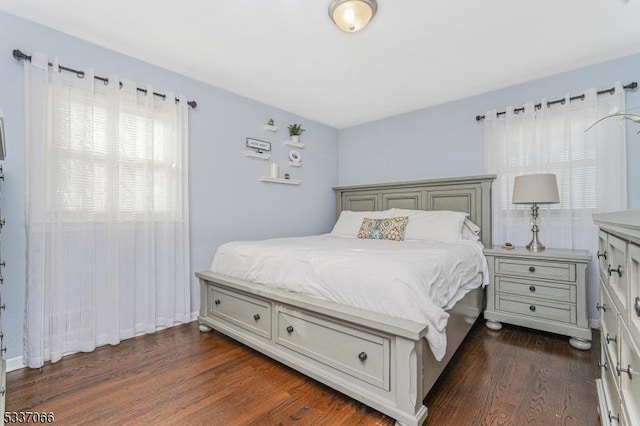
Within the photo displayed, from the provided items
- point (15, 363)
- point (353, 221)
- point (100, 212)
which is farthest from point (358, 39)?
point (15, 363)

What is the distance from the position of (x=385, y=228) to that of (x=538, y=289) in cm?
138

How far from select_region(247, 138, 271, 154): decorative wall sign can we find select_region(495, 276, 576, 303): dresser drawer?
271cm

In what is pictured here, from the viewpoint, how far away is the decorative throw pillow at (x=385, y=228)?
3.09 metres

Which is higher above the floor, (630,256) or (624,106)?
(624,106)

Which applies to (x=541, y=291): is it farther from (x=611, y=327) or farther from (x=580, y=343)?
(x=611, y=327)

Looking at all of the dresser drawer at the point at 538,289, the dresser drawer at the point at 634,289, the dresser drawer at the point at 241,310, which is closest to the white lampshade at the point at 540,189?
the dresser drawer at the point at 538,289

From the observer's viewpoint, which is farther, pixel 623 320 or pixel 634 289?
pixel 623 320

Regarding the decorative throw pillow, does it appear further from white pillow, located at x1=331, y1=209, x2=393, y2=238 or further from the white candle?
the white candle

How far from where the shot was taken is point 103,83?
2.38 meters

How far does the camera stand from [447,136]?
3.54 metres

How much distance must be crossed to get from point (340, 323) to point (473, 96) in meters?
2.95

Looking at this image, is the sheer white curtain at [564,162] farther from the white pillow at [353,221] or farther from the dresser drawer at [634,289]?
the dresser drawer at [634,289]

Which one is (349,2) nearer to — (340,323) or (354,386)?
(340,323)

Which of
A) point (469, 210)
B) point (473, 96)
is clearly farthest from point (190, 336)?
point (473, 96)
